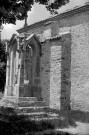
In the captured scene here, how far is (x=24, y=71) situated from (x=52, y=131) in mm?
2828

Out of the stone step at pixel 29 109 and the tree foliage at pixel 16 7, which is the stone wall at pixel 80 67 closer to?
the stone step at pixel 29 109

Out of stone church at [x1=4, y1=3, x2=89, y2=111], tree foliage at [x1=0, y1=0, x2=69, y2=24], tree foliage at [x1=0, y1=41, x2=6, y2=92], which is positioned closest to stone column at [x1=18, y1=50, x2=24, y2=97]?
tree foliage at [x1=0, y1=0, x2=69, y2=24]

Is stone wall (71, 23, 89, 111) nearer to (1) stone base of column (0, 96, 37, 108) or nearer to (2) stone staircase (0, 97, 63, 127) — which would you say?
(2) stone staircase (0, 97, 63, 127)

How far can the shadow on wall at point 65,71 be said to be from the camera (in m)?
14.3

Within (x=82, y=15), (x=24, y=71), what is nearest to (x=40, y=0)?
(x=24, y=71)

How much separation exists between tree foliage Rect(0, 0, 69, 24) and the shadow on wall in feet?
24.9

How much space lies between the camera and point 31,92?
888 cm

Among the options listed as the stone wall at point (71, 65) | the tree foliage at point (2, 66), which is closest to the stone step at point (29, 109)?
the stone wall at point (71, 65)

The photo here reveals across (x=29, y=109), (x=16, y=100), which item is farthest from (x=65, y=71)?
(x=29, y=109)

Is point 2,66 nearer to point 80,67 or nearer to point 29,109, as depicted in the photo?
point 80,67

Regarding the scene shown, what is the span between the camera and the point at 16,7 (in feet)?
20.0

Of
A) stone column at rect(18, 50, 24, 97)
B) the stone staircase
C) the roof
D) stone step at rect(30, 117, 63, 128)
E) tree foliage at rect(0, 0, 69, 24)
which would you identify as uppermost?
the roof

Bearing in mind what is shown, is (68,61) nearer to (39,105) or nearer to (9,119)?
(39,105)

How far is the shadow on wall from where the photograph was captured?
46.9 feet
